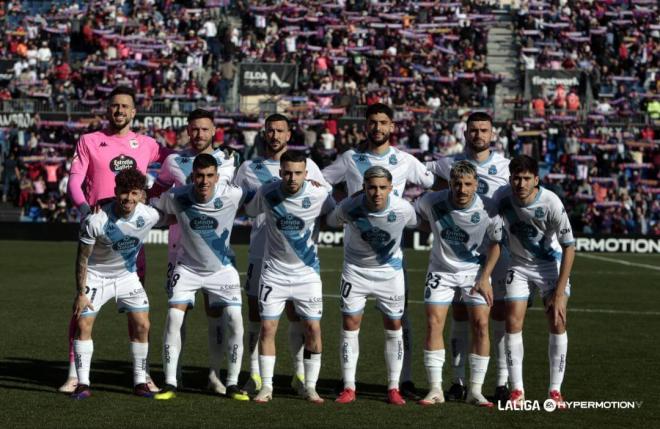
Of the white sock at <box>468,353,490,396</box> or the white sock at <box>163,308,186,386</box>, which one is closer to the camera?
the white sock at <box>468,353,490,396</box>

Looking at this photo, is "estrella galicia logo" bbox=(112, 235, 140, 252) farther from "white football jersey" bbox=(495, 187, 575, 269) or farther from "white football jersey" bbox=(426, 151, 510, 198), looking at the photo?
"white football jersey" bbox=(495, 187, 575, 269)

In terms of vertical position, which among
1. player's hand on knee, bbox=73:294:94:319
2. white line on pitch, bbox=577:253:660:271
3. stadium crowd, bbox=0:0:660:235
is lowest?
white line on pitch, bbox=577:253:660:271

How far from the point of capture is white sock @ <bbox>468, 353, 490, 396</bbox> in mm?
9789

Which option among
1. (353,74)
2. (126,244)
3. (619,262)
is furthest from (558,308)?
(353,74)

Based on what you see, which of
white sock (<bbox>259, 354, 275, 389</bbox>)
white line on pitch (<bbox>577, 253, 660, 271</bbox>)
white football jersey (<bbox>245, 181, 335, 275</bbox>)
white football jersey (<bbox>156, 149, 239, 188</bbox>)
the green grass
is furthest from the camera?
white line on pitch (<bbox>577, 253, 660, 271</bbox>)

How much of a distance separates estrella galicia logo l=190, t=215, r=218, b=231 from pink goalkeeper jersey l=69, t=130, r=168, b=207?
3.00ft

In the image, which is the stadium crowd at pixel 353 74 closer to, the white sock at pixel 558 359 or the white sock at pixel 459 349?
the white sock at pixel 459 349

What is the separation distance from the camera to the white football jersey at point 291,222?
9.94m

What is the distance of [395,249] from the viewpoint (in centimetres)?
1003

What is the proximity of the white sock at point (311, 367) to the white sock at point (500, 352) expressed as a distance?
1685 mm

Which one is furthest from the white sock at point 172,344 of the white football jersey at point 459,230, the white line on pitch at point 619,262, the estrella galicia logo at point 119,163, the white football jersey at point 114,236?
the white line on pitch at point 619,262

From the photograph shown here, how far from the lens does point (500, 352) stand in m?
10.3

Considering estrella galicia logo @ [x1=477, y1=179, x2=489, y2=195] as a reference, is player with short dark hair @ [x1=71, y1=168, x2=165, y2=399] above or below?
below

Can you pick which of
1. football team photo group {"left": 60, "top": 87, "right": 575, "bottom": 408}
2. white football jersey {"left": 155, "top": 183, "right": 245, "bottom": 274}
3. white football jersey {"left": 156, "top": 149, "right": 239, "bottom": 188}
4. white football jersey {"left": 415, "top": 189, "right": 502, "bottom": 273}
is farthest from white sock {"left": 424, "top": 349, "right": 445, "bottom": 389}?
white football jersey {"left": 156, "top": 149, "right": 239, "bottom": 188}
